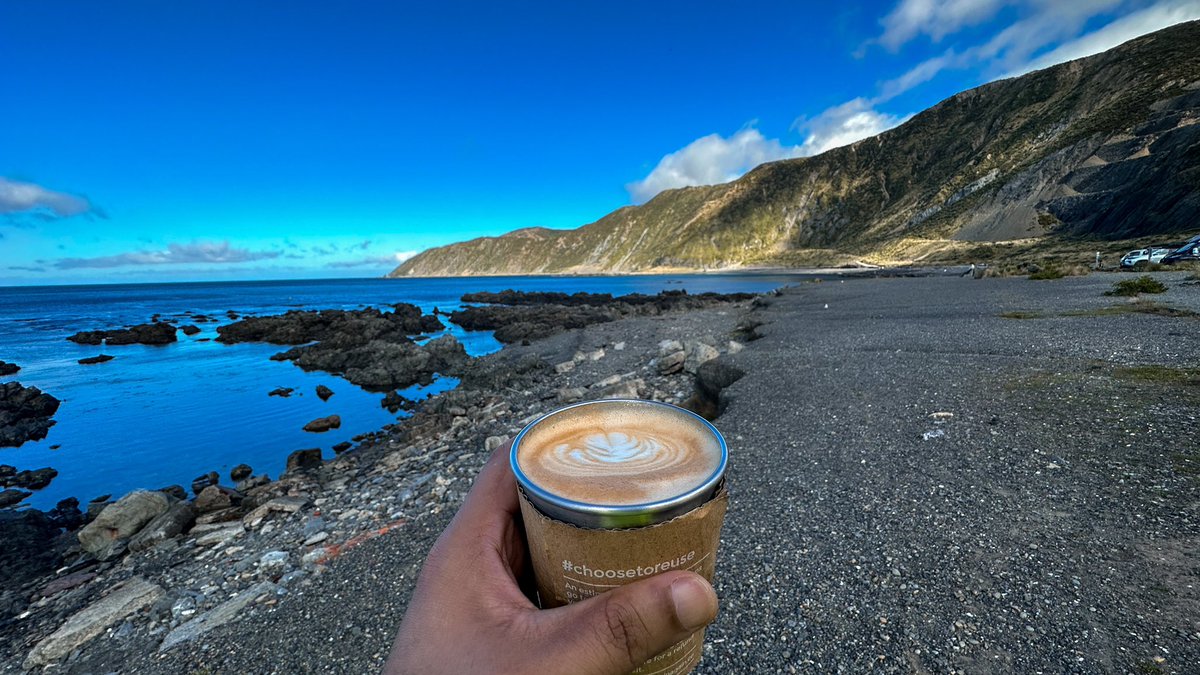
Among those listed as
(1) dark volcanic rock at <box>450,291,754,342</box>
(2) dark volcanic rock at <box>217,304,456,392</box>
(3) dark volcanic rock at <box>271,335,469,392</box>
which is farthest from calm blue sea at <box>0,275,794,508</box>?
(1) dark volcanic rock at <box>450,291,754,342</box>

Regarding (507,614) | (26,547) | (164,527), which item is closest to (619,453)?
(507,614)

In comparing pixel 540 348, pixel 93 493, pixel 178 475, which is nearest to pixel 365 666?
pixel 178 475

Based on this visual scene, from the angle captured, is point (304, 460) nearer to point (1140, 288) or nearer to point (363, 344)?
point (363, 344)

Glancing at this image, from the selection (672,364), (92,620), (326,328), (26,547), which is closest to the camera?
(92,620)

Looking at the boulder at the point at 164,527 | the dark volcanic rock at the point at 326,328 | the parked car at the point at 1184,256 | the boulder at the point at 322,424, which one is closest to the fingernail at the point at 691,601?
the boulder at the point at 164,527

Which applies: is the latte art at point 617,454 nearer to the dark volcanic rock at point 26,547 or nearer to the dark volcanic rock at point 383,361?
the dark volcanic rock at point 26,547

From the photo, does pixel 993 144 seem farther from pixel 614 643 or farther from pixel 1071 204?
pixel 614 643

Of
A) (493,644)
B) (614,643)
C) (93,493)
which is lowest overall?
(93,493)
